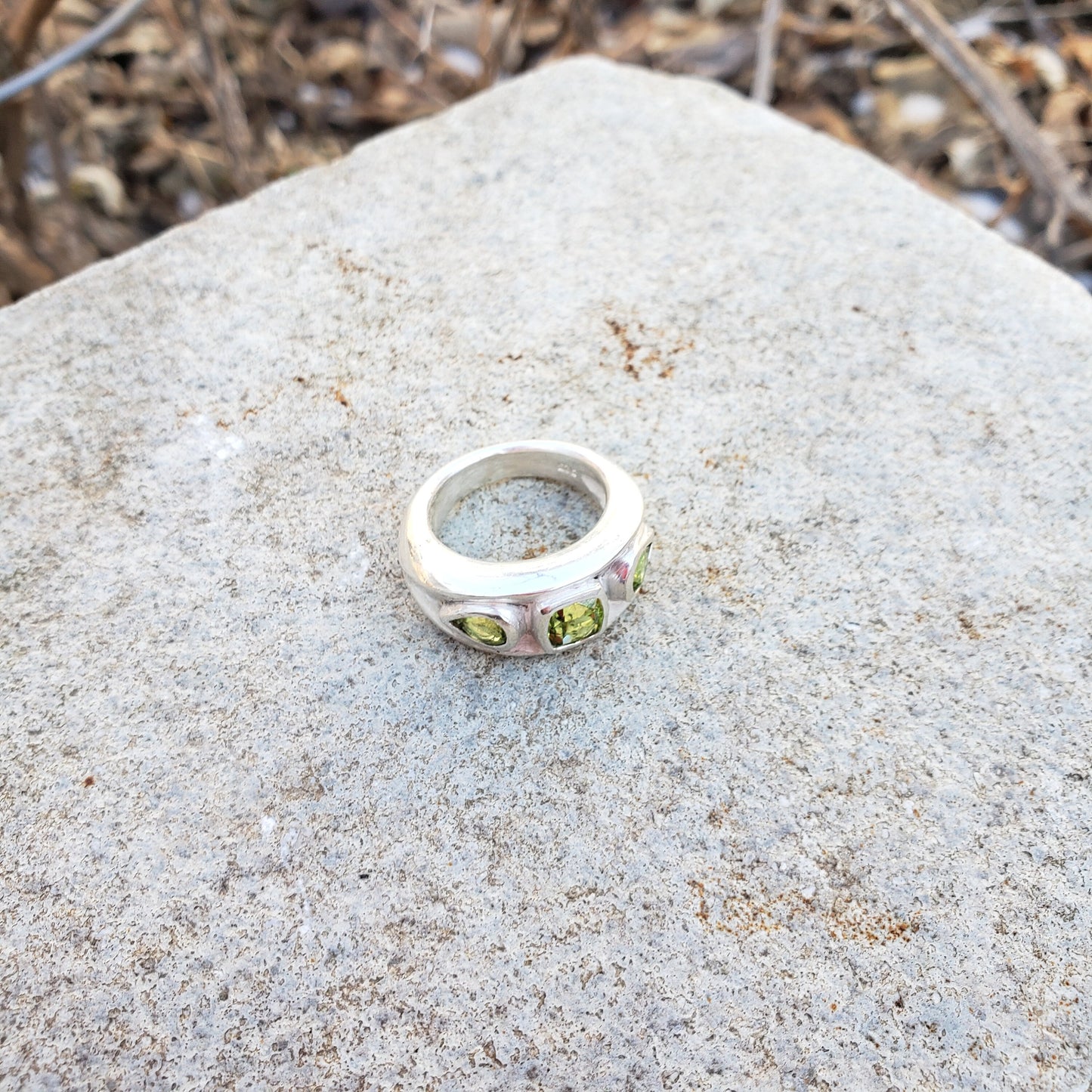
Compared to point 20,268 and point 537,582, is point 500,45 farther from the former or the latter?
point 537,582

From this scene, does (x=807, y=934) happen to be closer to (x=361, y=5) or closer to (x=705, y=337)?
(x=705, y=337)

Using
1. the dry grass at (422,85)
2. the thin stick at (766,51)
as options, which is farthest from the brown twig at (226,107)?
the thin stick at (766,51)

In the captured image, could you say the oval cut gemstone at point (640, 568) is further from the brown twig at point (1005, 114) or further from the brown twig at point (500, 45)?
the brown twig at point (500, 45)

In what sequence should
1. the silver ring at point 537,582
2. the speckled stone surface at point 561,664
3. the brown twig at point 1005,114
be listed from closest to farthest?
the speckled stone surface at point 561,664, the silver ring at point 537,582, the brown twig at point 1005,114

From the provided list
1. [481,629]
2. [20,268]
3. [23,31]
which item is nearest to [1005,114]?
[481,629]

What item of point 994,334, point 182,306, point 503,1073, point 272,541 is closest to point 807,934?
point 503,1073

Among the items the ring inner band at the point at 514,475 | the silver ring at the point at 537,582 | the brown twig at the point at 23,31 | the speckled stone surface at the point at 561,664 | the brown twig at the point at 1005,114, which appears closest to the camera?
the speckled stone surface at the point at 561,664
